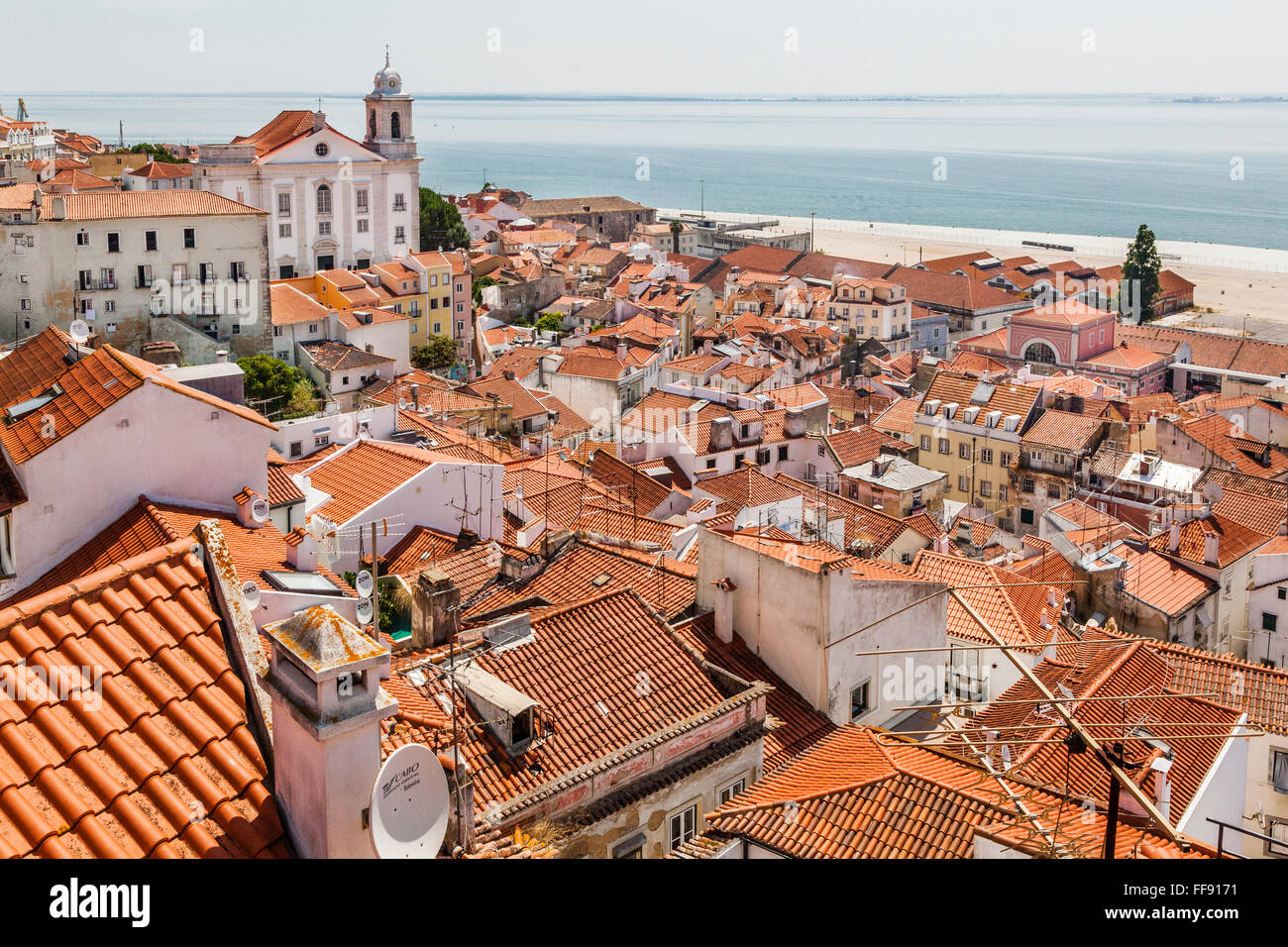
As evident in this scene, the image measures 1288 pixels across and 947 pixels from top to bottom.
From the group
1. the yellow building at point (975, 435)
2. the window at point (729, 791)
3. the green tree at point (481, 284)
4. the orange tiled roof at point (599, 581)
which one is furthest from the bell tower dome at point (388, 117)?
the window at point (729, 791)

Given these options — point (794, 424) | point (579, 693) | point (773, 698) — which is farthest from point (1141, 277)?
point (579, 693)

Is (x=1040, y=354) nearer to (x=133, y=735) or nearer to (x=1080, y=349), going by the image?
(x=1080, y=349)

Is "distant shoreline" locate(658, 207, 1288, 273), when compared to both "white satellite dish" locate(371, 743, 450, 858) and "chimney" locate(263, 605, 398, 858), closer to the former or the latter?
"white satellite dish" locate(371, 743, 450, 858)

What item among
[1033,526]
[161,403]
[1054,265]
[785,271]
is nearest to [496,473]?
[161,403]

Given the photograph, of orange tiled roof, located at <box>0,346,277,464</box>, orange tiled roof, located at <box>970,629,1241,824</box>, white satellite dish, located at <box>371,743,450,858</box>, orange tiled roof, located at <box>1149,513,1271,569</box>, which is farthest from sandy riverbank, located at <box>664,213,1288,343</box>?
white satellite dish, located at <box>371,743,450,858</box>

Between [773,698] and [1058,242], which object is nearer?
[773,698]
